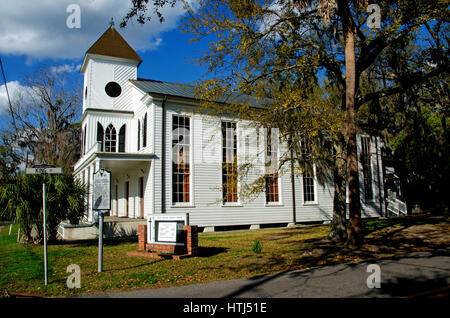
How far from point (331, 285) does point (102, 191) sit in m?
5.67

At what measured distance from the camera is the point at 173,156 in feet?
60.7

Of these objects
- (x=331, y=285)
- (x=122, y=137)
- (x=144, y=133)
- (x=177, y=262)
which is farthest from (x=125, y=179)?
(x=331, y=285)

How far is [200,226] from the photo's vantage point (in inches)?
723

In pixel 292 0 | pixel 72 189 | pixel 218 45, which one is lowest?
pixel 72 189

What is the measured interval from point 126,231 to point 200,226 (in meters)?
3.81

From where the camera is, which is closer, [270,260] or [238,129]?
[270,260]

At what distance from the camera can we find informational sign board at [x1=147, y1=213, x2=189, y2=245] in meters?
10.3

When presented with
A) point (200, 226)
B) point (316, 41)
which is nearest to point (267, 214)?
point (200, 226)

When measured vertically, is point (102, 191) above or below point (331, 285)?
above

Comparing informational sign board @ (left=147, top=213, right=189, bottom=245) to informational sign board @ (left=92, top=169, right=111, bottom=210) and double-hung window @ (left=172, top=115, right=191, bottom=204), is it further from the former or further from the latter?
double-hung window @ (left=172, top=115, right=191, bottom=204)

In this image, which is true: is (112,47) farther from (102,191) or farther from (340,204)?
(340,204)
